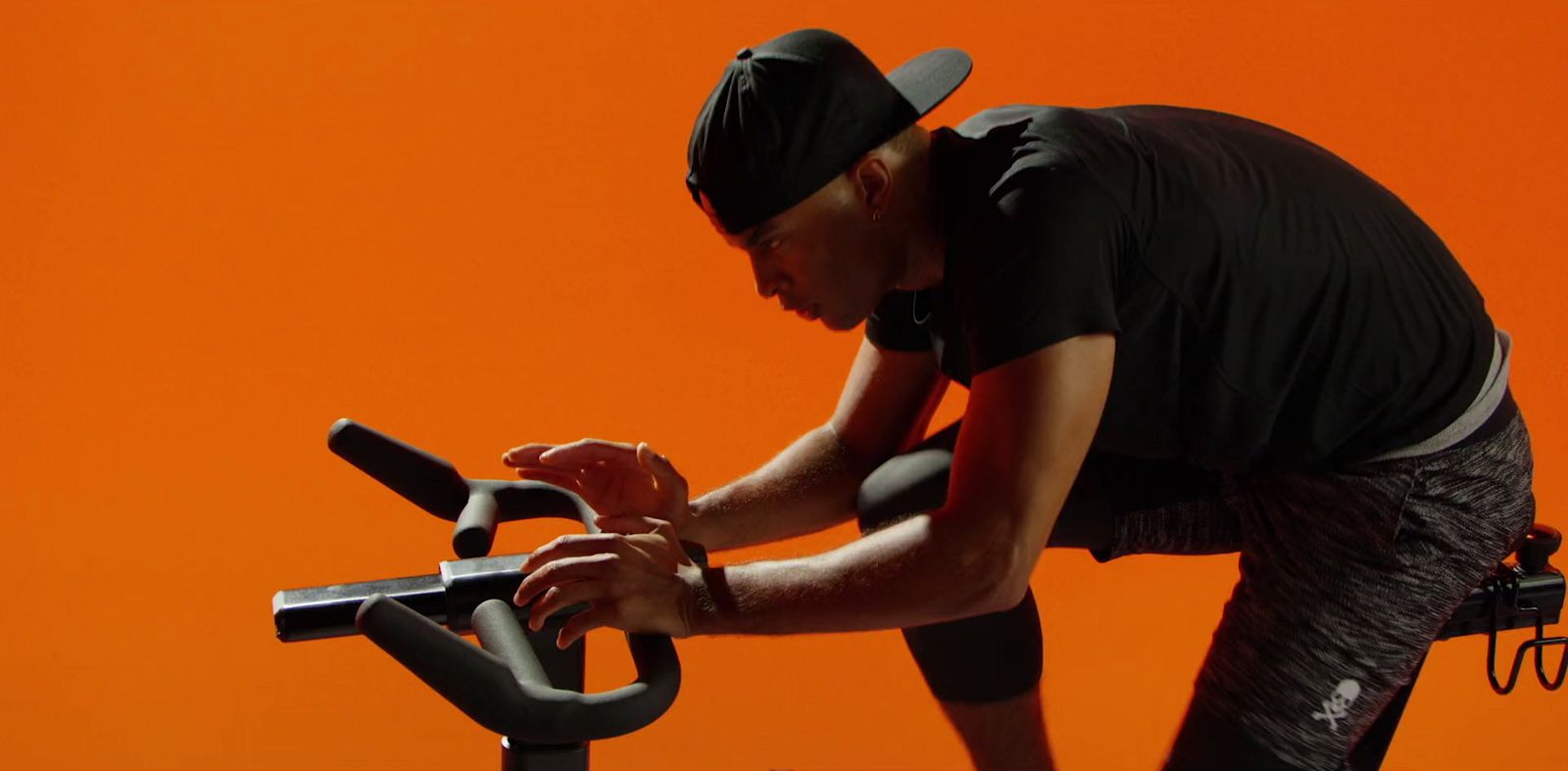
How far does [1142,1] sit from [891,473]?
164 centimetres

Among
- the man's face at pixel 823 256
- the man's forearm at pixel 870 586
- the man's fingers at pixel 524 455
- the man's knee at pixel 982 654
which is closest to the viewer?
the man's forearm at pixel 870 586

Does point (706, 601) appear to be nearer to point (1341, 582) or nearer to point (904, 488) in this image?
point (904, 488)

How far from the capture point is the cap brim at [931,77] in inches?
65.7

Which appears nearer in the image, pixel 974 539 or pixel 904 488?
pixel 974 539

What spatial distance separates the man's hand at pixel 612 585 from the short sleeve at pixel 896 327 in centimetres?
54

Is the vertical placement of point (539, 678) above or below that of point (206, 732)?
above

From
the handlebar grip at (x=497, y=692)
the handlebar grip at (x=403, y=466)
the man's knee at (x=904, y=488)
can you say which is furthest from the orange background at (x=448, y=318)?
the handlebar grip at (x=497, y=692)

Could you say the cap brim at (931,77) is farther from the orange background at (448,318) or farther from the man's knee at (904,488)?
the orange background at (448,318)

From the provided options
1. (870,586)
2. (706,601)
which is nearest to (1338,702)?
(870,586)

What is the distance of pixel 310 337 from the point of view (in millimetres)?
3041

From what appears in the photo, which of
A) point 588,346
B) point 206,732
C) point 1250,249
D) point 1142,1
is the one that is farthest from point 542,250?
point 1250,249

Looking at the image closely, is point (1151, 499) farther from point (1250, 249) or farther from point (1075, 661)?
point (1075, 661)

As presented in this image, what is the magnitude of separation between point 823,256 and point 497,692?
56 centimetres

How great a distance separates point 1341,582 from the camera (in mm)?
1785
